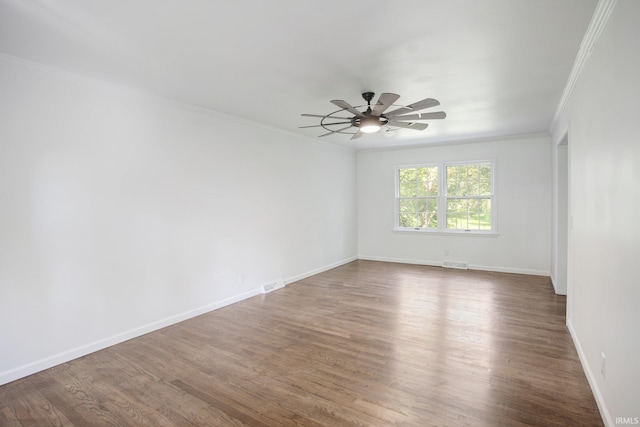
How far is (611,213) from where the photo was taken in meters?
1.90

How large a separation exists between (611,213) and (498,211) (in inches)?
181

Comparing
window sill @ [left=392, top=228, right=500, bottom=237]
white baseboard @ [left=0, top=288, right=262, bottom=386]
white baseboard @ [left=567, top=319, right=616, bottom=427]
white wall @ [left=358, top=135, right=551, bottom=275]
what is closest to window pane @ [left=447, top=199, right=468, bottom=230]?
window sill @ [left=392, top=228, right=500, bottom=237]

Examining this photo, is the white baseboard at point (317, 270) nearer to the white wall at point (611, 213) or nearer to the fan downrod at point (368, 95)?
the fan downrod at point (368, 95)

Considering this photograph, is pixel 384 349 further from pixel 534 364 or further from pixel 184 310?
pixel 184 310

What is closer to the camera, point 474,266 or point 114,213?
point 114,213

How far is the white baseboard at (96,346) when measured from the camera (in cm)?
259

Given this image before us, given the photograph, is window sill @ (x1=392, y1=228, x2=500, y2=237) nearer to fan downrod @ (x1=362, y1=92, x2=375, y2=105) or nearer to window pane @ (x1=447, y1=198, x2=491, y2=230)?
window pane @ (x1=447, y1=198, x2=491, y2=230)

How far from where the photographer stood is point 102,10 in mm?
1964

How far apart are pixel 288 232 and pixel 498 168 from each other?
4.16m

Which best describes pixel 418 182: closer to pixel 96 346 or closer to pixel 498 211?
pixel 498 211

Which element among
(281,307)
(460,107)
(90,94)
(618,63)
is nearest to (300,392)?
(281,307)

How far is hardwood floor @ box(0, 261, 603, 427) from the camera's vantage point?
6.93ft

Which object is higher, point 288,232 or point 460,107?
point 460,107

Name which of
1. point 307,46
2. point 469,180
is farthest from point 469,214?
point 307,46
